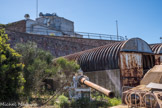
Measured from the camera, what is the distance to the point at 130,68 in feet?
36.5

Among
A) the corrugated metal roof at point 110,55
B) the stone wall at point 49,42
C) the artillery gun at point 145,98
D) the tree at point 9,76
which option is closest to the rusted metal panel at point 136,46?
the corrugated metal roof at point 110,55

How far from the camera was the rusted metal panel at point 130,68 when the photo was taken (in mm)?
10797

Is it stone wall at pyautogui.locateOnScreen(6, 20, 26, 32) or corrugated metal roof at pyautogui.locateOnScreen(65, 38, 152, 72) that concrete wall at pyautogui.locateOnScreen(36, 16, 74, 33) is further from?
corrugated metal roof at pyautogui.locateOnScreen(65, 38, 152, 72)

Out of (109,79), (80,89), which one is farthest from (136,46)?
(80,89)

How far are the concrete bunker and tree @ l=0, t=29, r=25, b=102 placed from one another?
216 inches

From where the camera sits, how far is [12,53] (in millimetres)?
8523

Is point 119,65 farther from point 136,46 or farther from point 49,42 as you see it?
point 49,42

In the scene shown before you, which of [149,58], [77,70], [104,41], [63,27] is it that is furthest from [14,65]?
[63,27]

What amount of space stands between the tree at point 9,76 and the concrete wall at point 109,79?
5432 mm

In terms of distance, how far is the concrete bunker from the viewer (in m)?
10.8

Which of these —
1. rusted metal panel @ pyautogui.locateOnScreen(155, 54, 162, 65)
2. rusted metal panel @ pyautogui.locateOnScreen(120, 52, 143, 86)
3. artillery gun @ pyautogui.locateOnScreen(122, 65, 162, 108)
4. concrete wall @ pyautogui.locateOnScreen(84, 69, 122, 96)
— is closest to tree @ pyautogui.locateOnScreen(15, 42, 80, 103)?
concrete wall @ pyautogui.locateOnScreen(84, 69, 122, 96)

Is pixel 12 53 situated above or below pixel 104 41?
below

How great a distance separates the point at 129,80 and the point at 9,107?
22.5 feet

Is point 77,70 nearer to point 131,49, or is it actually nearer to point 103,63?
point 103,63
